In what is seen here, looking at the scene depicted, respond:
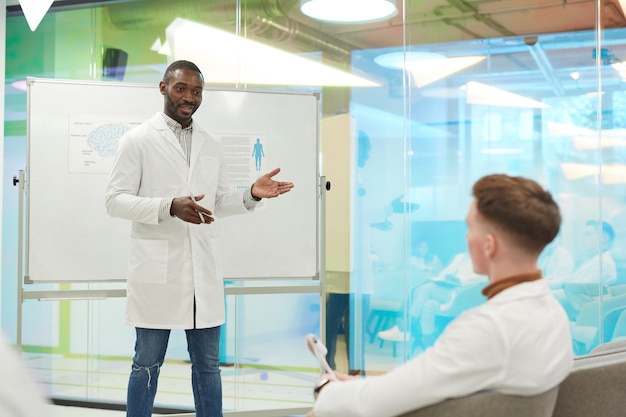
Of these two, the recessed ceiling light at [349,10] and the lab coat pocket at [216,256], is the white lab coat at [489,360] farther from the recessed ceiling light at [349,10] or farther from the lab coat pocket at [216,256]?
the recessed ceiling light at [349,10]

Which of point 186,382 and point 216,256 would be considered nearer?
point 216,256

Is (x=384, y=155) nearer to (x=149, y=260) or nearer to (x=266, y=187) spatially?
(x=266, y=187)

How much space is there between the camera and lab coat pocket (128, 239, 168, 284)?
10.1 feet

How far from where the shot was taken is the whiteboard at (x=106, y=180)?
12.5ft

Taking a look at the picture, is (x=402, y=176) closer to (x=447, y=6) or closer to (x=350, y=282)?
(x=350, y=282)

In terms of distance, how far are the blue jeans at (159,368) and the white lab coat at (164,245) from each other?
0.06 metres

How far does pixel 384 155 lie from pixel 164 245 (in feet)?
6.46

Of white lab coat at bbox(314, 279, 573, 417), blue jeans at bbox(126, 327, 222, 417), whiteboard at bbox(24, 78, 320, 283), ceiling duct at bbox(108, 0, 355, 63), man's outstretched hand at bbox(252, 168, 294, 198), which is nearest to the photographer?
white lab coat at bbox(314, 279, 573, 417)

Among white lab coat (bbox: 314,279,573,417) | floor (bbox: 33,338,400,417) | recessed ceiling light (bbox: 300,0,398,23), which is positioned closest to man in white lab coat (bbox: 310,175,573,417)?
white lab coat (bbox: 314,279,573,417)

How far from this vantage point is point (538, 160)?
4414mm

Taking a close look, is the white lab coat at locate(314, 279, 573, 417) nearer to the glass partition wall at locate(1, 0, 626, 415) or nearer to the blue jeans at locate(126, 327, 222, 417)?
the blue jeans at locate(126, 327, 222, 417)

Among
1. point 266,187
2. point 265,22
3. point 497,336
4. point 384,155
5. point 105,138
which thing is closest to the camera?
point 497,336

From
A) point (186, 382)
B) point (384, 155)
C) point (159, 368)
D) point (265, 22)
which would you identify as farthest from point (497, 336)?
point (265, 22)

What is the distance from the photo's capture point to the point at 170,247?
10.2ft
